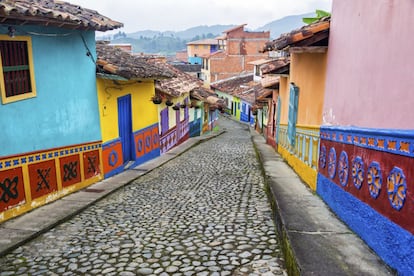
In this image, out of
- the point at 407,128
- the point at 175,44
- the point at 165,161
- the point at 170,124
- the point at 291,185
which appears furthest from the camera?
the point at 175,44

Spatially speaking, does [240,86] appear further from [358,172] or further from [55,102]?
[358,172]

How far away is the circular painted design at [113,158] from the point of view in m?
10.1

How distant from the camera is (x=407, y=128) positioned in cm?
357

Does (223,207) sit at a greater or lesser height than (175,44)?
lesser

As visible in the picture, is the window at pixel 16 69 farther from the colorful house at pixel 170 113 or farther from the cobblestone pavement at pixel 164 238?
the colorful house at pixel 170 113

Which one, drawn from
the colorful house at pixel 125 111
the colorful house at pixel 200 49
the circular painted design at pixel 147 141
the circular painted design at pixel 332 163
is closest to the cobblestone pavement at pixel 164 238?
the circular painted design at pixel 332 163

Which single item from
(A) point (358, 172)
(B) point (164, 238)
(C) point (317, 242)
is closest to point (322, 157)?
(A) point (358, 172)

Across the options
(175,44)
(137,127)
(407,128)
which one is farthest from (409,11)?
(175,44)

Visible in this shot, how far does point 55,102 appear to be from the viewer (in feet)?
25.3

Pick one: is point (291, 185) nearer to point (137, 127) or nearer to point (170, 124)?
point (137, 127)

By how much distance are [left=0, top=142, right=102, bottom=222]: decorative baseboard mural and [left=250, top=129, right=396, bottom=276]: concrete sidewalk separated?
457cm

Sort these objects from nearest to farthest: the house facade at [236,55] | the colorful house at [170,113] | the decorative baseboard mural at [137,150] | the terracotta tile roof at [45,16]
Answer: the terracotta tile roof at [45,16]
the decorative baseboard mural at [137,150]
the colorful house at [170,113]
the house facade at [236,55]

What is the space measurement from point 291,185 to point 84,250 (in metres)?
4.44

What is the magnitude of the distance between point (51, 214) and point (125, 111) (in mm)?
5069
